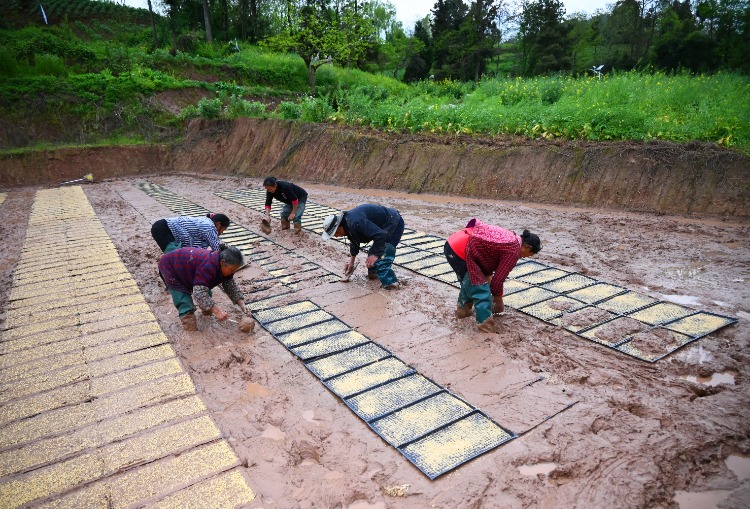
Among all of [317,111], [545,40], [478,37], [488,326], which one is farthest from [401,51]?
[488,326]

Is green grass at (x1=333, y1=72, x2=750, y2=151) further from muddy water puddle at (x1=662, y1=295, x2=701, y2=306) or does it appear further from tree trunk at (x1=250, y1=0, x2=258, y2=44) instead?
tree trunk at (x1=250, y1=0, x2=258, y2=44)

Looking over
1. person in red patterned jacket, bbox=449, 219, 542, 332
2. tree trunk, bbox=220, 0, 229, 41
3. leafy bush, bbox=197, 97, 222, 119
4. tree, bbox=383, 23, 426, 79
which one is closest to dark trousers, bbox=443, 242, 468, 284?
person in red patterned jacket, bbox=449, 219, 542, 332

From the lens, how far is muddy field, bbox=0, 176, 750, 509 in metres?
2.32

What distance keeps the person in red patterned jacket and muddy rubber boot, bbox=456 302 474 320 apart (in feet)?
0.65

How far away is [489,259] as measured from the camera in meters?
3.73

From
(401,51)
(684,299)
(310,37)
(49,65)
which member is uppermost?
(401,51)

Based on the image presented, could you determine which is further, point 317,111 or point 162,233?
point 317,111

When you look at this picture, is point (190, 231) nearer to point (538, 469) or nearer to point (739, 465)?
point (538, 469)

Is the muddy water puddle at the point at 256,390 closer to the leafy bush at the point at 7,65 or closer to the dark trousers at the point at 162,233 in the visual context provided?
the dark trousers at the point at 162,233

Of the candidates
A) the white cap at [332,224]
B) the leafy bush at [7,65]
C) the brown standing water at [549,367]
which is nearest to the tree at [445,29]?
the brown standing water at [549,367]

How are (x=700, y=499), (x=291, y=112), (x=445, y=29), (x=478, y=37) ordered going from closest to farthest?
(x=700, y=499), (x=291, y=112), (x=478, y=37), (x=445, y=29)

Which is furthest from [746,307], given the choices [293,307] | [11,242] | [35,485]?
[11,242]

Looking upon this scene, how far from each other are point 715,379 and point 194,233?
14.8 feet

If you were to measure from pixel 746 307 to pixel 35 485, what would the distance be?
5646 mm
